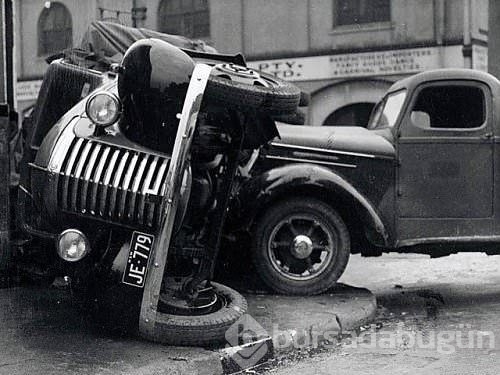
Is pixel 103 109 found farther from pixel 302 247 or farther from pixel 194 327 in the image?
pixel 302 247

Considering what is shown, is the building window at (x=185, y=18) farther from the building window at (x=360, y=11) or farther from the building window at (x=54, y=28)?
the building window at (x=360, y=11)

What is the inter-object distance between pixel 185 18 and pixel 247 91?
16347 millimetres

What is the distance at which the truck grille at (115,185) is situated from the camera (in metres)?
4.57

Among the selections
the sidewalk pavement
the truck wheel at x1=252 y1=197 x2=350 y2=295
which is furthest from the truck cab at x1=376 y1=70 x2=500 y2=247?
the sidewalk pavement

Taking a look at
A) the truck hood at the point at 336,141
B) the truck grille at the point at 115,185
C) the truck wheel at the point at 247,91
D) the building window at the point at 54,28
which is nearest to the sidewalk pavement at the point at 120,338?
the truck grille at the point at 115,185

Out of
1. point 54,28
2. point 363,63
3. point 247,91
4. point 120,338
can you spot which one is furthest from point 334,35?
point 120,338

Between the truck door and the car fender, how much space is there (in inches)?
14.2

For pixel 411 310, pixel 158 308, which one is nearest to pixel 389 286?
pixel 411 310

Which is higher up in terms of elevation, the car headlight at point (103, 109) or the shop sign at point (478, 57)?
the shop sign at point (478, 57)

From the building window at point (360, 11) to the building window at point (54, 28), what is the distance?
24.9 feet

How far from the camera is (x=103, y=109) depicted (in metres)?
4.75

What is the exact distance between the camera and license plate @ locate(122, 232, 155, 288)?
4.57 m

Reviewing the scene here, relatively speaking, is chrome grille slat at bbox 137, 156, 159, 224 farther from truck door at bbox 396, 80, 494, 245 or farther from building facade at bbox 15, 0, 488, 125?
building facade at bbox 15, 0, 488, 125

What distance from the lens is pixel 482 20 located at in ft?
59.0
